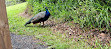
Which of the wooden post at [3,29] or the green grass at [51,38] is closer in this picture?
the wooden post at [3,29]

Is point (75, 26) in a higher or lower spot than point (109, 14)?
lower

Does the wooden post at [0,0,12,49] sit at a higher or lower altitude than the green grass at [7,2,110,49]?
higher

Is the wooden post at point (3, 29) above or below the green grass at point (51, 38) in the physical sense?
above

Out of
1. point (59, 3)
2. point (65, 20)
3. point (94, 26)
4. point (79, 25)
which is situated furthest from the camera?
point (59, 3)

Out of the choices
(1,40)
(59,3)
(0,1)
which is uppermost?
(0,1)

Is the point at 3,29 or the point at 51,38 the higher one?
the point at 3,29

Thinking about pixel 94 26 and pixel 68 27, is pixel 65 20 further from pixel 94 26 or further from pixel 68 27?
pixel 94 26

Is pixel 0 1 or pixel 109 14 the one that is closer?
pixel 0 1

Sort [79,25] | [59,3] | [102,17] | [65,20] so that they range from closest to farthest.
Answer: [102,17], [79,25], [65,20], [59,3]

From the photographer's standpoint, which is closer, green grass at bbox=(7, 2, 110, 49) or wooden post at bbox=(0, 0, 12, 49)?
wooden post at bbox=(0, 0, 12, 49)

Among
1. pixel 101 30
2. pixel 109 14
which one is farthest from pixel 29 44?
pixel 109 14

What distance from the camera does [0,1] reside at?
61.7 inches

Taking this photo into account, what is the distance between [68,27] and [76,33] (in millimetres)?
822

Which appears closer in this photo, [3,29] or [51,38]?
[3,29]
